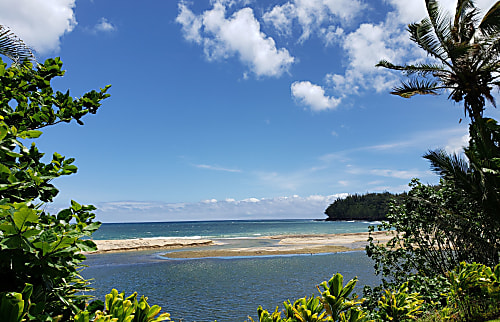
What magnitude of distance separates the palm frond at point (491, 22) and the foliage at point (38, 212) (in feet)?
35.0

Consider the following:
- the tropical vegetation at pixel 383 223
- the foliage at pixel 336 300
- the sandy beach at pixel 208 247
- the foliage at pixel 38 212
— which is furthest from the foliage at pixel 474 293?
the sandy beach at pixel 208 247

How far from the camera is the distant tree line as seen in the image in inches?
5655

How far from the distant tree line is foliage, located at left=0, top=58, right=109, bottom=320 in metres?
143

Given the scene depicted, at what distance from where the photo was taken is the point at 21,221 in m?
1.61

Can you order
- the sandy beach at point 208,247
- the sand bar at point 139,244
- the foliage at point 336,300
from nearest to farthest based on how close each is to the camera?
1. the foliage at point 336,300
2. the sandy beach at point 208,247
3. the sand bar at point 139,244

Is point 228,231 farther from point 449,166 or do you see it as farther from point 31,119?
point 31,119

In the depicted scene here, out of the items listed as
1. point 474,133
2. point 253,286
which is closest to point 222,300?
point 253,286

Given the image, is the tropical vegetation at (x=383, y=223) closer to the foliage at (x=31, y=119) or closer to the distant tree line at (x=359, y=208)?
the foliage at (x=31, y=119)

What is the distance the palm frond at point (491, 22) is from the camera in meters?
9.15

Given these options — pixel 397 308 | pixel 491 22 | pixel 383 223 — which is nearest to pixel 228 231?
pixel 383 223

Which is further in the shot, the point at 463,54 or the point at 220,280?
the point at 220,280

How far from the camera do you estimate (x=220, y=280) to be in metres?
18.6

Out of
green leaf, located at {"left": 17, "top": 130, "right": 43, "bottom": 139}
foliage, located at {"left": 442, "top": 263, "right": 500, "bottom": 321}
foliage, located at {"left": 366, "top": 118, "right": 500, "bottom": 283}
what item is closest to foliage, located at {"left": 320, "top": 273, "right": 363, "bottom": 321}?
green leaf, located at {"left": 17, "top": 130, "right": 43, "bottom": 139}

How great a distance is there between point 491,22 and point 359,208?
6160 inches
